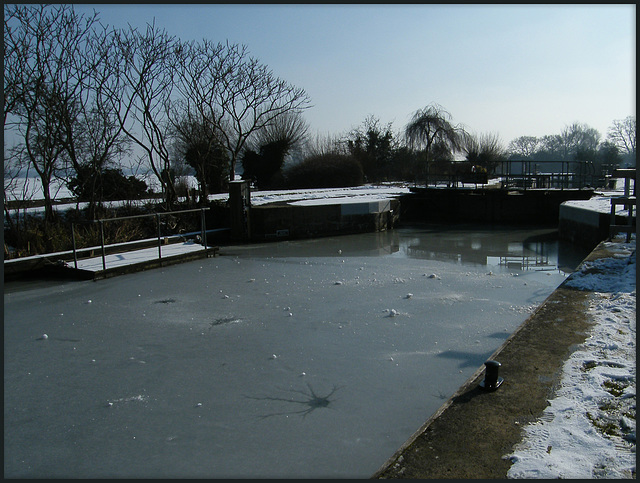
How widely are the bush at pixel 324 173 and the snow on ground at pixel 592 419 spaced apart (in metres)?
24.1

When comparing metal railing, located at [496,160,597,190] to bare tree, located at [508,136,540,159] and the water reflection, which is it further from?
bare tree, located at [508,136,540,159]

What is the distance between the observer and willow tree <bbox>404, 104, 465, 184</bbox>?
3709 cm

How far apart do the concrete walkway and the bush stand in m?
24.2

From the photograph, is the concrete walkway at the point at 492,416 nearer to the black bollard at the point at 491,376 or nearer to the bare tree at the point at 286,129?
the black bollard at the point at 491,376

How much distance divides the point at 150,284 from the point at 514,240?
1069 centimetres

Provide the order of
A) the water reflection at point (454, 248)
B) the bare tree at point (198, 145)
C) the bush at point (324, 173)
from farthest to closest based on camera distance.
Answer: the bush at point (324, 173) < the bare tree at point (198, 145) < the water reflection at point (454, 248)

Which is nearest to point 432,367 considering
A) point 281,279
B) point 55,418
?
point 55,418

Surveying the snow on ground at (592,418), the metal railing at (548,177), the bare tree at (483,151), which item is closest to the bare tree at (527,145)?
the bare tree at (483,151)

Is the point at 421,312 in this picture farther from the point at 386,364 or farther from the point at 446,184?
the point at 446,184

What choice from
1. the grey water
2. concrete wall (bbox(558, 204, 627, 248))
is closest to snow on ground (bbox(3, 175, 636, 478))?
the grey water

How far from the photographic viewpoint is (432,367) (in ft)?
16.7

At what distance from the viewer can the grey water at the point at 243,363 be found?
3.64 metres

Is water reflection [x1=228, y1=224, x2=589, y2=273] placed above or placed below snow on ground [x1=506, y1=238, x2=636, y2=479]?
below

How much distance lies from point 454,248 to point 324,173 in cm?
1600
